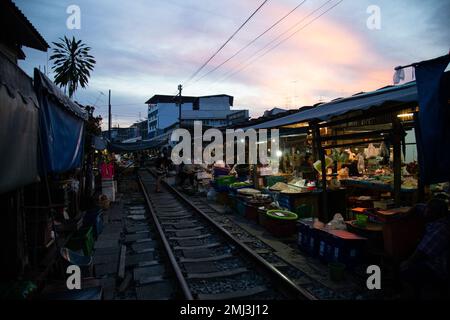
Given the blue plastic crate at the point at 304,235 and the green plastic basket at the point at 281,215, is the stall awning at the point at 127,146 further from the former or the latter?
the blue plastic crate at the point at 304,235

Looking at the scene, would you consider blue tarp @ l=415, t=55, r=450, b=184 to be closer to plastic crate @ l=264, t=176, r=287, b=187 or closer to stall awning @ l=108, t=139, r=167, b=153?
plastic crate @ l=264, t=176, r=287, b=187

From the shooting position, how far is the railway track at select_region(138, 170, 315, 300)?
5.14 meters

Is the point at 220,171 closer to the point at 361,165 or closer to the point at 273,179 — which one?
the point at 273,179

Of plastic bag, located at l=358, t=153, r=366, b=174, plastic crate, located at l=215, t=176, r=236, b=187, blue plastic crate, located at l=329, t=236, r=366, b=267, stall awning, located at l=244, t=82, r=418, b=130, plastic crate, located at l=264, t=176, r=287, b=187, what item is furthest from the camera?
plastic crate, located at l=215, t=176, r=236, b=187

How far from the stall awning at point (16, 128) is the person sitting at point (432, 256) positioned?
5677 millimetres

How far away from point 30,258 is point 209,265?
360 centimetres

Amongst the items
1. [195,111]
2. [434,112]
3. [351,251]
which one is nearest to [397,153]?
[434,112]

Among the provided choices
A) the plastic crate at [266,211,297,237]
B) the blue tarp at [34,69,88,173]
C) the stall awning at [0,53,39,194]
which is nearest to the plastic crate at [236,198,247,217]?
the plastic crate at [266,211,297,237]

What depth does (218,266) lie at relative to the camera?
655 centimetres

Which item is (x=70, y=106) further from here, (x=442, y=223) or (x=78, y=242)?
(x=442, y=223)

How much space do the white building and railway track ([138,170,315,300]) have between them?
107ft

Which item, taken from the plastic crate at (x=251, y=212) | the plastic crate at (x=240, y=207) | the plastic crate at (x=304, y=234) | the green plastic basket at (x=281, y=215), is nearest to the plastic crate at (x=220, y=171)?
the plastic crate at (x=240, y=207)

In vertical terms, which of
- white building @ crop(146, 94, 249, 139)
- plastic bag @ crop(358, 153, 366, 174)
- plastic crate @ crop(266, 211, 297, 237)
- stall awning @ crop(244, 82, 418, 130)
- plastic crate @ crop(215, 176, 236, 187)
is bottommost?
plastic crate @ crop(266, 211, 297, 237)
